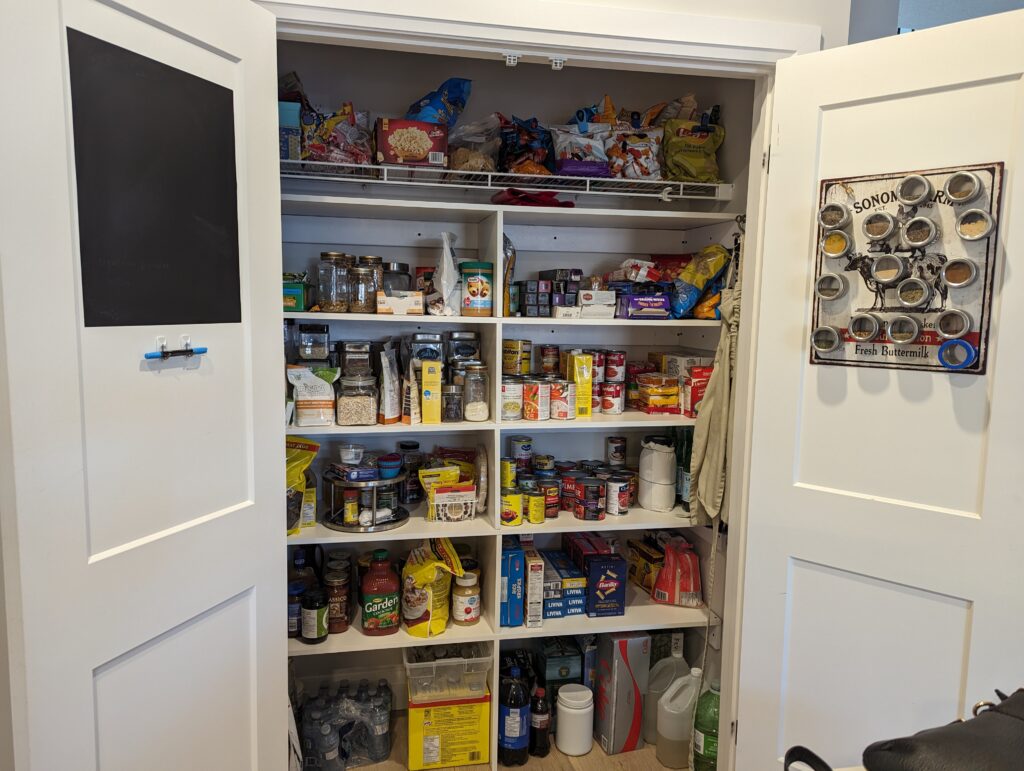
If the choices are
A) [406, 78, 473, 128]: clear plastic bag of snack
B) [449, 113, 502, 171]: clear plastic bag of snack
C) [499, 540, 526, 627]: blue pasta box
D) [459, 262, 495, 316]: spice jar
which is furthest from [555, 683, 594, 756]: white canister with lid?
[406, 78, 473, 128]: clear plastic bag of snack

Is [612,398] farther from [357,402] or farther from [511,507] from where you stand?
[357,402]

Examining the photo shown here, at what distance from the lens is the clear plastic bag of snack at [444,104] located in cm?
202

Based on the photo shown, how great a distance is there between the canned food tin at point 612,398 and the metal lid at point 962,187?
1.10 meters

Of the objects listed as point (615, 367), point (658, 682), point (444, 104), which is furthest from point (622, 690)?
point (444, 104)

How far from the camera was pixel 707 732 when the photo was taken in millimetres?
2006

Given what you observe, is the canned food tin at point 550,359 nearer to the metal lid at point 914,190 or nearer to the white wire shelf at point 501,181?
the white wire shelf at point 501,181

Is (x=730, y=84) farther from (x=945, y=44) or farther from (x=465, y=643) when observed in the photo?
(x=465, y=643)

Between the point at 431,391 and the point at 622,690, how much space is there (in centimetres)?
120

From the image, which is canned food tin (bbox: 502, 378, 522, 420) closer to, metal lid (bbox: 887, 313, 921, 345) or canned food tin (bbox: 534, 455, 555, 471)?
canned food tin (bbox: 534, 455, 555, 471)

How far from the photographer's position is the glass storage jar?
199cm

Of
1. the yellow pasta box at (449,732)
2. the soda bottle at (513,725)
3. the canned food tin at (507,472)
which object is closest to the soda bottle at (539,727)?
the soda bottle at (513,725)

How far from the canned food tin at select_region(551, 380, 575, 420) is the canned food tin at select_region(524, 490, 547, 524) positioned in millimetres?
259

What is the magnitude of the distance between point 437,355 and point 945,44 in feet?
5.00

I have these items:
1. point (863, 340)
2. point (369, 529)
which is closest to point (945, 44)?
point (863, 340)
